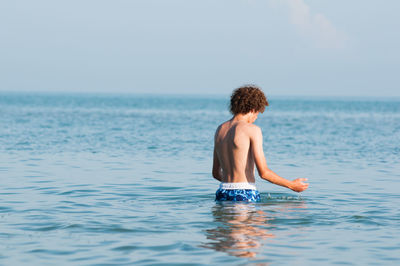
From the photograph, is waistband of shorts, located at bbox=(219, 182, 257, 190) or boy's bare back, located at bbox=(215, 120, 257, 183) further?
waistband of shorts, located at bbox=(219, 182, 257, 190)

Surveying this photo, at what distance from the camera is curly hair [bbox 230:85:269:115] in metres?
8.82

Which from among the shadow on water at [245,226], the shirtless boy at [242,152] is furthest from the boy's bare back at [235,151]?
the shadow on water at [245,226]

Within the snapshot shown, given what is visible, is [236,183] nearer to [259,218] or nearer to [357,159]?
[259,218]

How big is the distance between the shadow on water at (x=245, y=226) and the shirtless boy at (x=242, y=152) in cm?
19

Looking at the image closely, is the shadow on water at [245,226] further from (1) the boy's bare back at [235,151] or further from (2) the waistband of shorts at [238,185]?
(1) the boy's bare back at [235,151]

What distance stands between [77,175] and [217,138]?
276 inches

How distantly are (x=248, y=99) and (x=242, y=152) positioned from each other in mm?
719

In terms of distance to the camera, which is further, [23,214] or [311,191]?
[311,191]

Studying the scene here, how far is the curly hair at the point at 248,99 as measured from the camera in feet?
28.9

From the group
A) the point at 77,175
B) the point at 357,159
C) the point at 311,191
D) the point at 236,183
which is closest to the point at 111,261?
the point at 236,183

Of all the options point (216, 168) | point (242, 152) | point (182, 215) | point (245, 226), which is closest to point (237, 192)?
point (216, 168)

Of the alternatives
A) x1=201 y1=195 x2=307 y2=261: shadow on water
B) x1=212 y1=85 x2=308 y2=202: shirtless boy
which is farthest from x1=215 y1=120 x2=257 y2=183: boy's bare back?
x1=201 y1=195 x2=307 y2=261: shadow on water

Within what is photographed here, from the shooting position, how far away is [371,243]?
791 cm

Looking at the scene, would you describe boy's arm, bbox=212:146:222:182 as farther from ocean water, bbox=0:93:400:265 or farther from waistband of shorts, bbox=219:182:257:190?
ocean water, bbox=0:93:400:265
